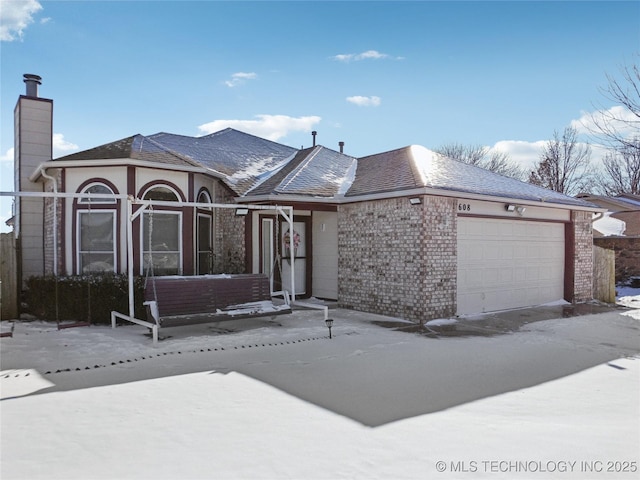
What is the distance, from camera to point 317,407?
178 inches

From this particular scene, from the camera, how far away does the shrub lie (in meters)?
8.91

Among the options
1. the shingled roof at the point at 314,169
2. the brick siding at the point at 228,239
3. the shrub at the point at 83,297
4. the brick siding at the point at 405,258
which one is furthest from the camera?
the brick siding at the point at 228,239

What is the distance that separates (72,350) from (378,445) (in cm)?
524

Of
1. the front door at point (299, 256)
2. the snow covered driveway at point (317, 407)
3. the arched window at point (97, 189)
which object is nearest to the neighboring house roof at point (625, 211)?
the front door at point (299, 256)

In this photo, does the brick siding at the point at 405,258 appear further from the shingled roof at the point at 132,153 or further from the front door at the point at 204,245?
the shingled roof at the point at 132,153

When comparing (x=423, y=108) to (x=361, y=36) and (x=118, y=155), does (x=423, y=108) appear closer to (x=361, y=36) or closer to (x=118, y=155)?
(x=361, y=36)

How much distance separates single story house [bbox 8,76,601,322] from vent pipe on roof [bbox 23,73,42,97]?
0.03 metres

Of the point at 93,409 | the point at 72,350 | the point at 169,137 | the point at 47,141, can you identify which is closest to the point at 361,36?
the point at 169,137

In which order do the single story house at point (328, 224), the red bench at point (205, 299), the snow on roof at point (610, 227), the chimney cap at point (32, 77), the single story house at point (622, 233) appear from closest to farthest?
the red bench at point (205, 299), the single story house at point (328, 224), the chimney cap at point (32, 77), the single story house at point (622, 233), the snow on roof at point (610, 227)

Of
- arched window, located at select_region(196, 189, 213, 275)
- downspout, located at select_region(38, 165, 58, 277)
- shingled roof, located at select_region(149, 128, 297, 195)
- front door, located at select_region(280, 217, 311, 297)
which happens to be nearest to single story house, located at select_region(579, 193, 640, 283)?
front door, located at select_region(280, 217, 311, 297)

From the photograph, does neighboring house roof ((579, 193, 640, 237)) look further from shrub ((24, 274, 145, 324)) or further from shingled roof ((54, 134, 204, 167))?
shrub ((24, 274, 145, 324))

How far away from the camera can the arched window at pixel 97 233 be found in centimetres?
977

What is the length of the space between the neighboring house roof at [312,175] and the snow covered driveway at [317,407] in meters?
4.16

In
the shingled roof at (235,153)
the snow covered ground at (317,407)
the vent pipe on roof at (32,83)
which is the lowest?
the snow covered ground at (317,407)
